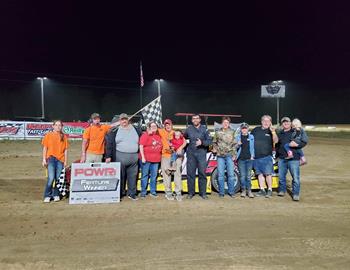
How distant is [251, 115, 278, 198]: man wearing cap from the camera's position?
A: 8.02m

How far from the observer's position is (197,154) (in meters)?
7.85

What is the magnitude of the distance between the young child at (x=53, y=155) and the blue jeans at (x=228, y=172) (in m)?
2.99

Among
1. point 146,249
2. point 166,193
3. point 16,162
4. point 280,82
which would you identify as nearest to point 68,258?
point 146,249

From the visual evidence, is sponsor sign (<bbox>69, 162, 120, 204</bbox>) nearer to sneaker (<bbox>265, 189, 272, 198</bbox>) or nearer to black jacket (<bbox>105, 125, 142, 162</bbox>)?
black jacket (<bbox>105, 125, 142, 162</bbox>)

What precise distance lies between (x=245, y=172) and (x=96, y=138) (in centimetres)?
296

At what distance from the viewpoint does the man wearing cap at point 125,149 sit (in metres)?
7.74

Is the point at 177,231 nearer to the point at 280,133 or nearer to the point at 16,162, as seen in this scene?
the point at 280,133

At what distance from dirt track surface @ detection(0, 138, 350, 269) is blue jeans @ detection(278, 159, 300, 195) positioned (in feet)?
0.94

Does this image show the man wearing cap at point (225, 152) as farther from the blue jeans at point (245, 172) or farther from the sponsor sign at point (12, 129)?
the sponsor sign at point (12, 129)

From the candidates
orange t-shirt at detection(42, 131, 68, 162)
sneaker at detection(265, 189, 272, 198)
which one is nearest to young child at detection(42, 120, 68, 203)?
orange t-shirt at detection(42, 131, 68, 162)

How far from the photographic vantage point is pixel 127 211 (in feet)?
22.5

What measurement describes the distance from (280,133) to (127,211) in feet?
11.3

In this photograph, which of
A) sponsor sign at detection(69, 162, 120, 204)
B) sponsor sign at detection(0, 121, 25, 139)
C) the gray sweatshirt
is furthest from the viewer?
sponsor sign at detection(0, 121, 25, 139)

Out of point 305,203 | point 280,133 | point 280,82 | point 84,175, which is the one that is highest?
point 280,82
